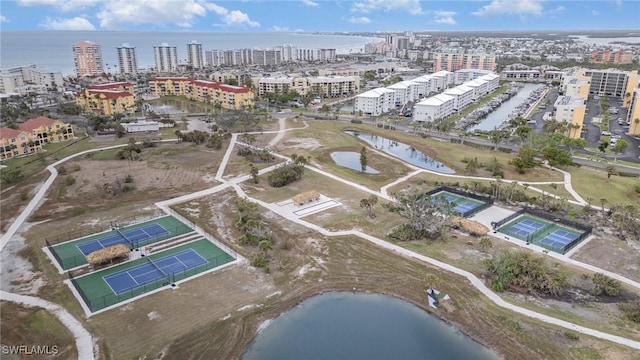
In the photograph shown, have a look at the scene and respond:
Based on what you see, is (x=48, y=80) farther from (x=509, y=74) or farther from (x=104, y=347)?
(x=509, y=74)

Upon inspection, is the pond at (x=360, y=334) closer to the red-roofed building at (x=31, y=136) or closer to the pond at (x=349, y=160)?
the pond at (x=349, y=160)

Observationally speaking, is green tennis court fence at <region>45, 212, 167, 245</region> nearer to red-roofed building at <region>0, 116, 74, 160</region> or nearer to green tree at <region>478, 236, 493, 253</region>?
green tree at <region>478, 236, 493, 253</region>

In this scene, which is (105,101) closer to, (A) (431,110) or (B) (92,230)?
(B) (92,230)

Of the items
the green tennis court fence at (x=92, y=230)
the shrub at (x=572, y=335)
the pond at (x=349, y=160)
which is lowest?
the shrub at (x=572, y=335)

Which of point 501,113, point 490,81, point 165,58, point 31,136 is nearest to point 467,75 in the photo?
point 490,81

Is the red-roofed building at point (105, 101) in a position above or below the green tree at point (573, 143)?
above

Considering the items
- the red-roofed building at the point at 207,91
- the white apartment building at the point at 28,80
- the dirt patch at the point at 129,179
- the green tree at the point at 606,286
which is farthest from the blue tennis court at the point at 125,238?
the white apartment building at the point at 28,80

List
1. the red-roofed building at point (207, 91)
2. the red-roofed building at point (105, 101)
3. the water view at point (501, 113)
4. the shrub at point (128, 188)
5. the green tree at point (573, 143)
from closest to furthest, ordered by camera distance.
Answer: the shrub at point (128, 188), the green tree at point (573, 143), the water view at point (501, 113), the red-roofed building at point (105, 101), the red-roofed building at point (207, 91)
